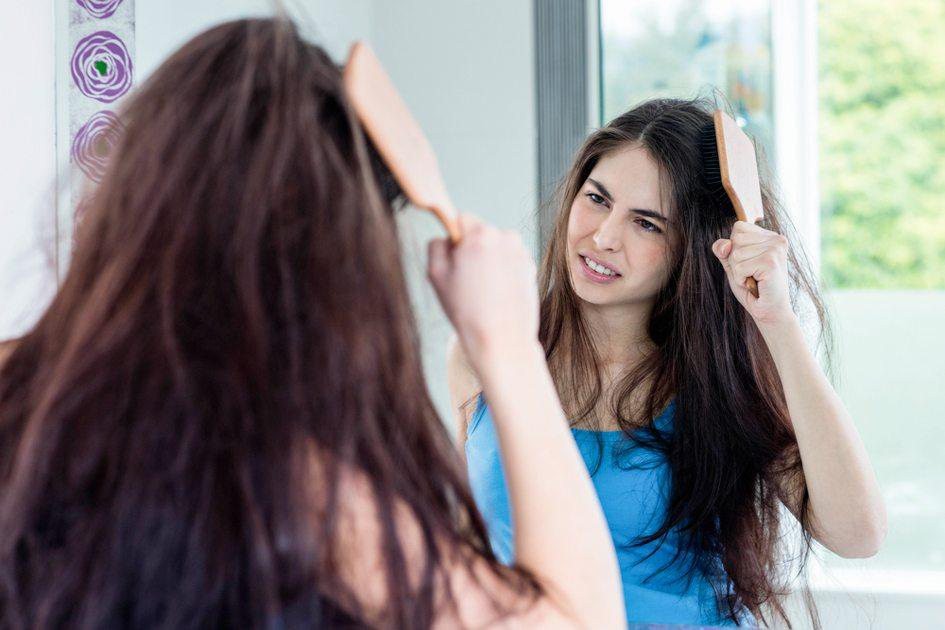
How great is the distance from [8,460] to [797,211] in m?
2.49

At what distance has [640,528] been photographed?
1.29 metres

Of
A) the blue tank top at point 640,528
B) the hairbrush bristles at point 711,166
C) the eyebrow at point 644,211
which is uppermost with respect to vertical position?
the hairbrush bristles at point 711,166

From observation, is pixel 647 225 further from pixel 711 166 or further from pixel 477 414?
pixel 477 414

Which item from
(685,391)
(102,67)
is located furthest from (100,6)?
(685,391)

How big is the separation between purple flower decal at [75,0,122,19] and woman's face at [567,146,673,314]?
31.2 inches

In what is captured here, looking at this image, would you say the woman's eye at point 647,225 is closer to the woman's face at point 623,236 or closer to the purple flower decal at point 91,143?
the woman's face at point 623,236

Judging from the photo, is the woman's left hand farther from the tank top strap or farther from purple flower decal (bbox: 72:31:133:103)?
purple flower decal (bbox: 72:31:133:103)

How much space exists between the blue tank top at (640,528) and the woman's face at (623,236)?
21cm

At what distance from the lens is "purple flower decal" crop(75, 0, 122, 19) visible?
1478 mm

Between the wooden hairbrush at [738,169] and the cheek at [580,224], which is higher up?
the wooden hairbrush at [738,169]

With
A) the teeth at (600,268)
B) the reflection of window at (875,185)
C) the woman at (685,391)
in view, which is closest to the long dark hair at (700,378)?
the woman at (685,391)

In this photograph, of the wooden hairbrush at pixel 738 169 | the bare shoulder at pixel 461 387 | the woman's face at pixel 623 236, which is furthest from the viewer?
the bare shoulder at pixel 461 387

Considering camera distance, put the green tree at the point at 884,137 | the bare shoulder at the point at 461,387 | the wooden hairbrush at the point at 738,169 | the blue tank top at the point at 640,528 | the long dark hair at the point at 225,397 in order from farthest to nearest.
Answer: the green tree at the point at 884,137
the bare shoulder at the point at 461,387
the blue tank top at the point at 640,528
the wooden hairbrush at the point at 738,169
the long dark hair at the point at 225,397

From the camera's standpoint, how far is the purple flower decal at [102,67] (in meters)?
1.47
